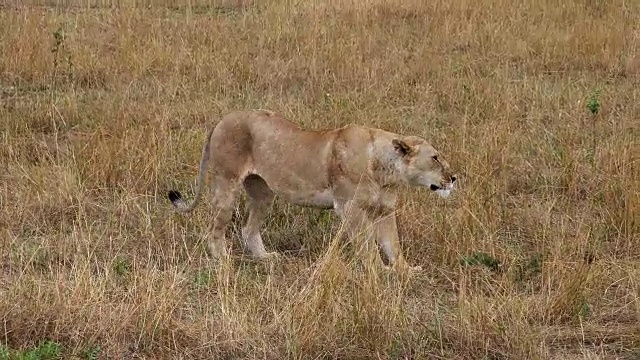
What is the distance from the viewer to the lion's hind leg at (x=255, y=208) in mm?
4871

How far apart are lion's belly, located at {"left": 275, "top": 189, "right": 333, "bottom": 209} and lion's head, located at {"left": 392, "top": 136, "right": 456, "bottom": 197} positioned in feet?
1.32

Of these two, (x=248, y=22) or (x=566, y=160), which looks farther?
(x=248, y=22)

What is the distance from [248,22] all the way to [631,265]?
688 cm

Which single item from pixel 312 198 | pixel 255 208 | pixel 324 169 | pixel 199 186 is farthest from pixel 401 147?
pixel 199 186

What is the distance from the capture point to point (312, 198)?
461 centimetres

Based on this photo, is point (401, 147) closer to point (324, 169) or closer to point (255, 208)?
point (324, 169)

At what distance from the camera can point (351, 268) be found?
391 centimetres

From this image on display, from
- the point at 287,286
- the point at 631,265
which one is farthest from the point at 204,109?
the point at 631,265

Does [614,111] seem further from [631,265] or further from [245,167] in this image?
[245,167]

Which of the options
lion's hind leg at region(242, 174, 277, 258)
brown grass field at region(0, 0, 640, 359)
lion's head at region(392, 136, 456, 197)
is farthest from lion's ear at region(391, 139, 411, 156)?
lion's hind leg at region(242, 174, 277, 258)

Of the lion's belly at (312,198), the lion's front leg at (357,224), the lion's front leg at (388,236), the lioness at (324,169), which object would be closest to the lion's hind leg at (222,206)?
the lioness at (324,169)

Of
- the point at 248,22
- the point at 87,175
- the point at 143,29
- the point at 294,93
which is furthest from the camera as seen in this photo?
the point at 248,22

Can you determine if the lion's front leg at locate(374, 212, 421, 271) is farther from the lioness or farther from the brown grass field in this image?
the brown grass field

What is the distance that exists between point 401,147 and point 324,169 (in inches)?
16.3
